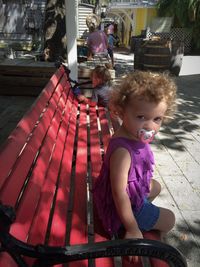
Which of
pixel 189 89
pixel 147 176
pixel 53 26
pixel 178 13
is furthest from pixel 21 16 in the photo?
pixel 147 176

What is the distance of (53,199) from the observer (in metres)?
2.03

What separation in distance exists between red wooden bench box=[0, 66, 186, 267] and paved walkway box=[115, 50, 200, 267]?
760mm

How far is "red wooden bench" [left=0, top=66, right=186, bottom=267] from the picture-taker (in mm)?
1352

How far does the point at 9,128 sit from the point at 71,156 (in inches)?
101

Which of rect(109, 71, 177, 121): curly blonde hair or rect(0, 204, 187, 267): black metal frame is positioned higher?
rect(109, 71, 177, 121): curly blonde hair

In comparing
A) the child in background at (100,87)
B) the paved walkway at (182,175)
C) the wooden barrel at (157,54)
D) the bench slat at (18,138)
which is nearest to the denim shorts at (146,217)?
the paved walkway at (182,175)

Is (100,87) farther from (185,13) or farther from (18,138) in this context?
(185,13)

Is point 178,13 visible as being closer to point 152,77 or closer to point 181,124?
point 181,124

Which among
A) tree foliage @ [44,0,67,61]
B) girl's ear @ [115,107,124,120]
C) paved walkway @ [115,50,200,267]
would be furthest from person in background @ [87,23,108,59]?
girl's ear @ [115,107,124,120]

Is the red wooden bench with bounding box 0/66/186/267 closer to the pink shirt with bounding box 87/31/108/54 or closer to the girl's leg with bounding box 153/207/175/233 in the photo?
the girl's leg with bounding box 153/207/175/233

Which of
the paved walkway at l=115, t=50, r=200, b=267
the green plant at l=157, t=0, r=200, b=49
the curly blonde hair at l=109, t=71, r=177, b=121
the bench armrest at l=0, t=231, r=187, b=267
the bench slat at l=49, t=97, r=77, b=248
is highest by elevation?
the green plant at l=157, t=0, r=200, b=49

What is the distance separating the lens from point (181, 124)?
5309mm

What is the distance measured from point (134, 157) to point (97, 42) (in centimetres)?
711

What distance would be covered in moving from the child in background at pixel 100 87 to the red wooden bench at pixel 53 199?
1.10 m
